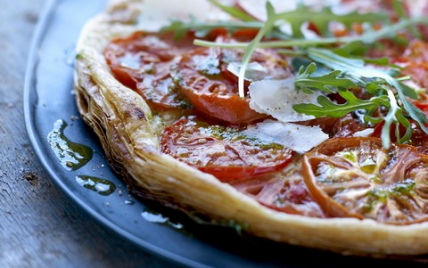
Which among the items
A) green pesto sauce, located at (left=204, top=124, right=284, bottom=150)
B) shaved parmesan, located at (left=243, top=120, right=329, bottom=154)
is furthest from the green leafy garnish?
green pesto sauce, located at (left=204, top=124, right=284, bottom=150)

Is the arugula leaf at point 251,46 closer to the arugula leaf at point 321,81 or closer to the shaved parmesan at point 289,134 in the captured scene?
the shaved parmesan at point 289,134

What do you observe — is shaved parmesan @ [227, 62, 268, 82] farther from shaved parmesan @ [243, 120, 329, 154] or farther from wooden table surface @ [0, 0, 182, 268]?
wooden table surface @ [0, 0, 182, 268]

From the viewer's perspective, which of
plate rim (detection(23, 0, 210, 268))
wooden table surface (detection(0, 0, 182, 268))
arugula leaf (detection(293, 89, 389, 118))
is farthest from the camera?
arugula leaf (detection(293, 89, 389, 118))

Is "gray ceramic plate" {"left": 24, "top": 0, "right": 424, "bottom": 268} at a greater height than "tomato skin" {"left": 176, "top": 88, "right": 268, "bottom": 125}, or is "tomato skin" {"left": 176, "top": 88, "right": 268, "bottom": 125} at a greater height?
"tomato skin" {"left": 176, "top": 88, "right": 268, "bottom": 125}

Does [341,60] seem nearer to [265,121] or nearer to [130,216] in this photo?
[265,121]

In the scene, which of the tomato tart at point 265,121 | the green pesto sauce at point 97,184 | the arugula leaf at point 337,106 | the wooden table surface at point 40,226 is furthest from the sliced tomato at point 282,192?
the green pesto sauce at point 97,184
